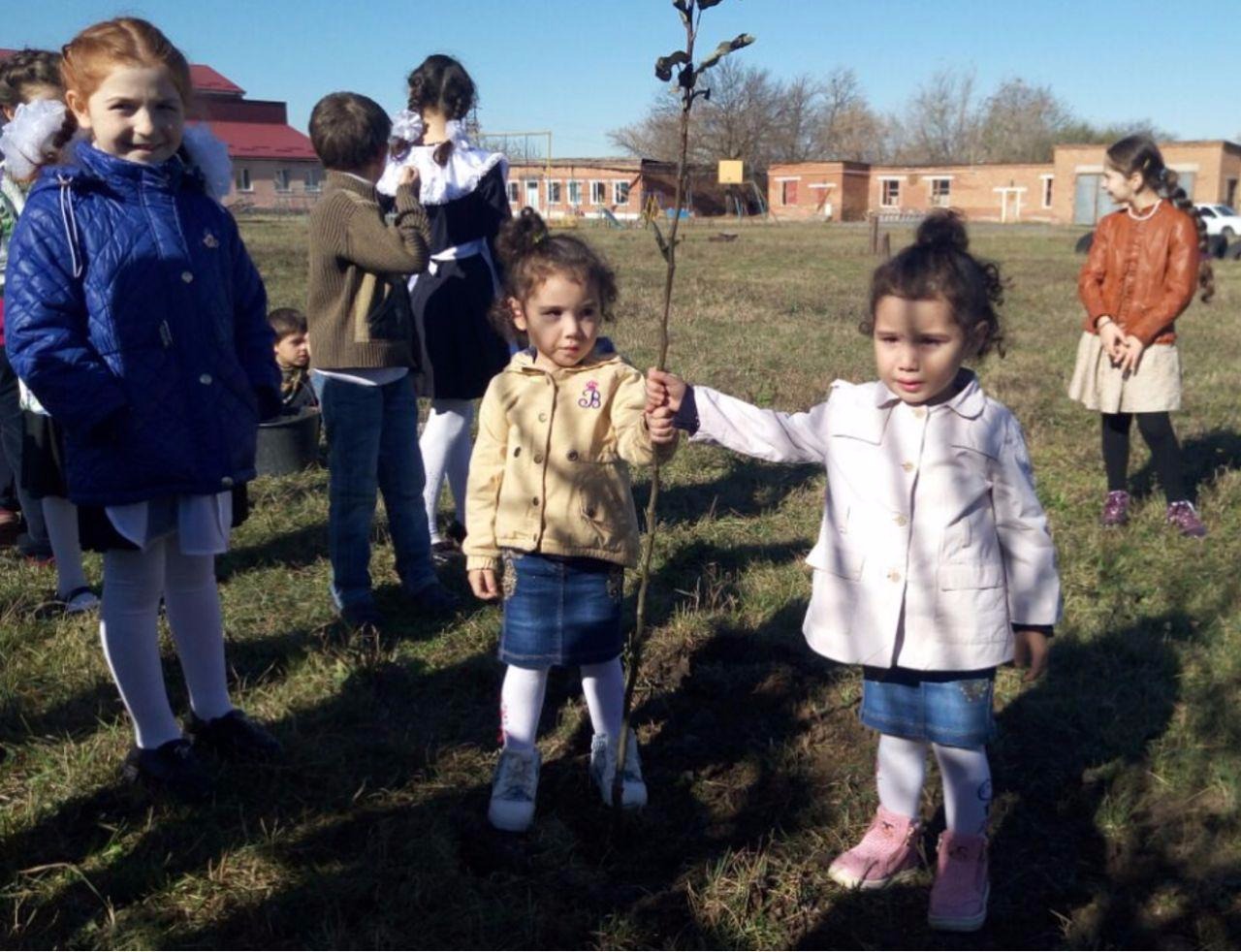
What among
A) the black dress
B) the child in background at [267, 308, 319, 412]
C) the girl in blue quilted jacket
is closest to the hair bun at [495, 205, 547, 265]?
the girl in blue quilted jacket

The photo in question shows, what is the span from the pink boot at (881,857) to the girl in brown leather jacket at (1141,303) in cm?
287

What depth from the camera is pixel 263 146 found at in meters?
69.2

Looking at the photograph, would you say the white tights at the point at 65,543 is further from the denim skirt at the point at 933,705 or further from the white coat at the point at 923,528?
the denim skirt at the point at 933,705

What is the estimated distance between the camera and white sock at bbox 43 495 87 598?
3.91 meters

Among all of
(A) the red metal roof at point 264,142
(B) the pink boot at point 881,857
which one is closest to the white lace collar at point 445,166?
(B) the pink boot at point 881,857

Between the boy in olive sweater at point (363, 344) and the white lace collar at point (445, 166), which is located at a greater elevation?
the white lace collar at point (445, 166)

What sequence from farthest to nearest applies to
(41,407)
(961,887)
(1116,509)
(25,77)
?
(1116,509) → (25,77) → (41,407) → (961,887)

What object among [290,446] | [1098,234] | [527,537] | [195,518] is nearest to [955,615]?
[527,537]

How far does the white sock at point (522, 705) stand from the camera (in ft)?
8.98

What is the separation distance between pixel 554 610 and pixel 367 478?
1.26m

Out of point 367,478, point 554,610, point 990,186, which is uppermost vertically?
point 990,186

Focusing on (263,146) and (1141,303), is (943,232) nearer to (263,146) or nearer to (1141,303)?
(1141,303)

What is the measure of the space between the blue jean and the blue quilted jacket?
936 mm

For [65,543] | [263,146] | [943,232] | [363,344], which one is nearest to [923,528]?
[943,232]
